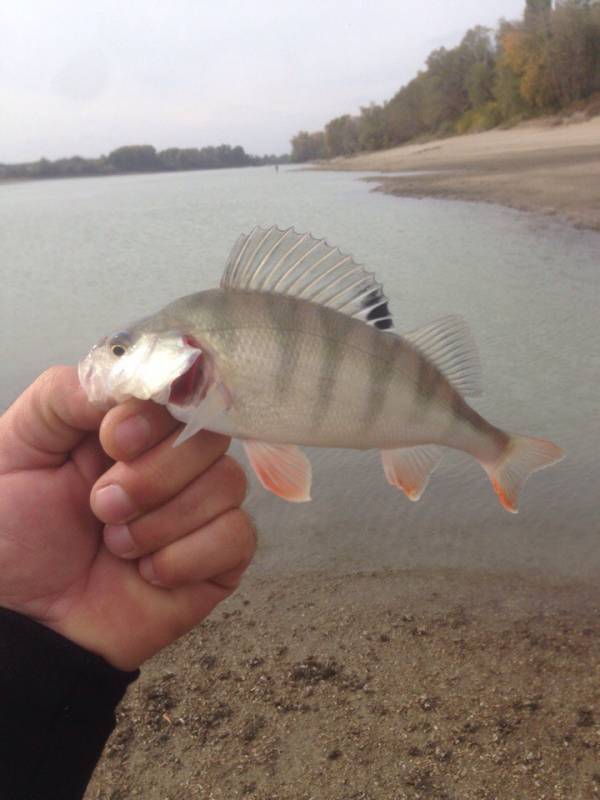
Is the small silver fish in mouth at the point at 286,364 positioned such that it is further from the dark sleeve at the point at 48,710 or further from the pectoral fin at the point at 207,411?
the dark sleeve at the point at 48,710

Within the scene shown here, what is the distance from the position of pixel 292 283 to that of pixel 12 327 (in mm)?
11731

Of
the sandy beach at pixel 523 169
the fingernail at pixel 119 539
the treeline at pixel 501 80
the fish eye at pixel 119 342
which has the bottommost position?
the sandy beach at pixel 523 169

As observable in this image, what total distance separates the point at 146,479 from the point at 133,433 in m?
0.15

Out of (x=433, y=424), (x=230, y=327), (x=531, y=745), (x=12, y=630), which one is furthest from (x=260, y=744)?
(x=230, y=327)

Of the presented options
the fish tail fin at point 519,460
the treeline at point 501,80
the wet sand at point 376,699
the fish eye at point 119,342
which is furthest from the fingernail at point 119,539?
the treeline at point 501,80

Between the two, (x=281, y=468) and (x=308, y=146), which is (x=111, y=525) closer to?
(x=281, y=468)

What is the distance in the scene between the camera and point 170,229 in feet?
83.2

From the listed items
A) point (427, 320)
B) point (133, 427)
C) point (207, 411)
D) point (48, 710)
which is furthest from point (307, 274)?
point (427, 320)

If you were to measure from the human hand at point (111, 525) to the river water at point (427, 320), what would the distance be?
270cm

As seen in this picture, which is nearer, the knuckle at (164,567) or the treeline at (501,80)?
the knuckle at (164,567)

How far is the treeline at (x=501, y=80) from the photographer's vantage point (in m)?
51.4

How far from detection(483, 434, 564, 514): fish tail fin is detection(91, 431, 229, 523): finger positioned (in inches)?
38.3

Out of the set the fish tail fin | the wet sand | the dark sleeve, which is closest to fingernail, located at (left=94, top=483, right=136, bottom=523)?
the dark sleeve

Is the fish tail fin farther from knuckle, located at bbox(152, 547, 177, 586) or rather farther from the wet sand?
the wet sand
